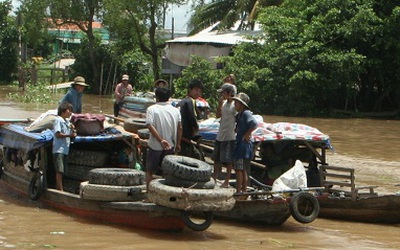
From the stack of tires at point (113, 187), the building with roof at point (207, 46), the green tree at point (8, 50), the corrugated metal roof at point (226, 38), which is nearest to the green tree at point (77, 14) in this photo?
the green tree at point (8, 50)

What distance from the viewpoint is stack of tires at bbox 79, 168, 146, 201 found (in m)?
9.52

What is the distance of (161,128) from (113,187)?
3.15 ft

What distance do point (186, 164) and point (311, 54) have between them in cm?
1925

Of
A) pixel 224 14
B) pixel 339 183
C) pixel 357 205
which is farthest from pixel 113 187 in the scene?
pixel 224 14

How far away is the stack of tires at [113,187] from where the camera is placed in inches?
375

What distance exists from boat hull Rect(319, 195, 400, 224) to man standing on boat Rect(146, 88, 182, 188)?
2.42 metres

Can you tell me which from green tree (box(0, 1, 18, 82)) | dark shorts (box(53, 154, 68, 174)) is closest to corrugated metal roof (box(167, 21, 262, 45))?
green tree (box(0, 1, 18, 82))

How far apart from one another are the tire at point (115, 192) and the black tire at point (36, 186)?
1.34 meters

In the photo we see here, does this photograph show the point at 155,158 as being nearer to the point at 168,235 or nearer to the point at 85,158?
the point at 168,235

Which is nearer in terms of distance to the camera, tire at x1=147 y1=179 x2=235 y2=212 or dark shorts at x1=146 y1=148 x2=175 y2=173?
tire at x1=147 y1=179 x2=235 y2=212

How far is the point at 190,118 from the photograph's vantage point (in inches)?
424

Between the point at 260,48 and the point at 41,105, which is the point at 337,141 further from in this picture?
the point at 41,105

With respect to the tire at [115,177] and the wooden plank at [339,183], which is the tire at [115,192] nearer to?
the tire at [115,177]

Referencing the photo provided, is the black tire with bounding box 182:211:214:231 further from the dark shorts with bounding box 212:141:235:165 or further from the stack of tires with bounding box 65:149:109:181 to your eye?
the stack of tires with bounding box 65:149:109:181
